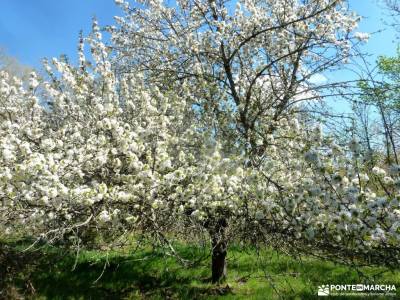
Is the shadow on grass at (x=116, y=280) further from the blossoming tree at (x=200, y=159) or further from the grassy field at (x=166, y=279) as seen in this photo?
the blossoming tree at (x=200, y=159)

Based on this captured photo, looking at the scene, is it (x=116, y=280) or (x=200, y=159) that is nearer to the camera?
(x=200, y=159)

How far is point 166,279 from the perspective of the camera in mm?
8422

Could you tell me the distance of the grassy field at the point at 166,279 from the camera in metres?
7.35

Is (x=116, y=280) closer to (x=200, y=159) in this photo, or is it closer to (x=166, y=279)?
(x=166, y=279)

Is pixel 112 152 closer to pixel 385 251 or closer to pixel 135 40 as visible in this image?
pixel 385 251

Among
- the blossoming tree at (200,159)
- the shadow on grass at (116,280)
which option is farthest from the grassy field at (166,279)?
the blossoming tree at (200,159)

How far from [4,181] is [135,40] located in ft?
19.0

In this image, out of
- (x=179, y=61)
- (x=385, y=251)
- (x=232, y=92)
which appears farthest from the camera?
(x=179, y=61)

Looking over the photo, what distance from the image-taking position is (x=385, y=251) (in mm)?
4355

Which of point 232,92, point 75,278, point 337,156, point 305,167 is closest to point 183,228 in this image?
point 305,167

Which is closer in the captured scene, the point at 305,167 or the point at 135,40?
the point at 305,167

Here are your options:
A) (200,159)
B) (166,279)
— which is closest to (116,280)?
(166,279)

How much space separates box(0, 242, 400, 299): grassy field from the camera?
7348 millimetres

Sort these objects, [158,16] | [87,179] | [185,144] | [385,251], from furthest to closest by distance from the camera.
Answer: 1. [158,16]
2. [185,144]
3. [87,179]
4. [385,251]
